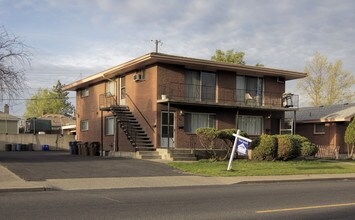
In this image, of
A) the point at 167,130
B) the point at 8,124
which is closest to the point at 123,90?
the point at 167,130

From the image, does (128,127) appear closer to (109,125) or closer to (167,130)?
(167,130)

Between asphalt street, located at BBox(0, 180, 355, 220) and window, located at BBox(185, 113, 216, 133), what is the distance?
14.7m

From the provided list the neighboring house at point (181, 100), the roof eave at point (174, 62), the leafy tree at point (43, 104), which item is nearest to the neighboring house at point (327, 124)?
the neighboring house at point (181, 100)

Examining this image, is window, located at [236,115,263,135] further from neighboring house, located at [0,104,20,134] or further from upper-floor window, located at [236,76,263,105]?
neighboring house, located at [0,104,20,134]

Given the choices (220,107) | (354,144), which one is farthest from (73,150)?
(354,144)

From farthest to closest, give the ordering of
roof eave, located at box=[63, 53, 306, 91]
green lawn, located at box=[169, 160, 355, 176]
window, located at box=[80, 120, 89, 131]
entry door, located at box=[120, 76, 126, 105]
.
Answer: window, located at box=[80, 120, 89, 131] → entry door, located at box=[120, 76, 126, 105] → roof eave, located at box=[63, 53, 306, 91] → green lawn, located at box=[169, 160, 355, 176]

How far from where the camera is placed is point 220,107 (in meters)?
29.7

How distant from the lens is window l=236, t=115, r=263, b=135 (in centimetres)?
3123

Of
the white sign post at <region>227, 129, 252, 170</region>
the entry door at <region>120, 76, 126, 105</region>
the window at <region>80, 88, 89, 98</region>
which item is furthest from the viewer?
the window at <region>80, 88, 89, 98</region>

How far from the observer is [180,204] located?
36.3ft

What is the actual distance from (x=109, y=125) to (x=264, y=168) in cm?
1398

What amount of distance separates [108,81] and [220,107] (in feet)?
30.5

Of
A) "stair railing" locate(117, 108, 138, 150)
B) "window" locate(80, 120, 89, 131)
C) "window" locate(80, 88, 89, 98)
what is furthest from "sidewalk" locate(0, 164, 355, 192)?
"window" locate(80, 88, 89, 98)

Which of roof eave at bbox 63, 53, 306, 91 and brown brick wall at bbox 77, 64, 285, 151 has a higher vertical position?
roof eave at bbox 63, 53, 306, 91
